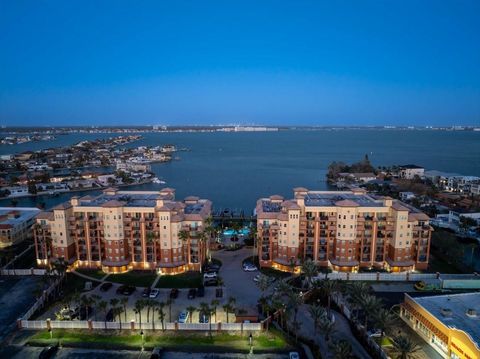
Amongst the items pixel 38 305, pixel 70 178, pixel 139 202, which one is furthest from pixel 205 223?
pixel 70 178

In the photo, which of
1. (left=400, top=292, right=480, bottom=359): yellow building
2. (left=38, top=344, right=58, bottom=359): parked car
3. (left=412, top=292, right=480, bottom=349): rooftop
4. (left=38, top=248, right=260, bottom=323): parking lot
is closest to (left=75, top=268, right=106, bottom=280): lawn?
(left=38, top=248, right=260, bottom=323): parking lot

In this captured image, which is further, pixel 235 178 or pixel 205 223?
pixel 235 178

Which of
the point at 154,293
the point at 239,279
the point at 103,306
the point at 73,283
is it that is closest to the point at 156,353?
the point at 103,306

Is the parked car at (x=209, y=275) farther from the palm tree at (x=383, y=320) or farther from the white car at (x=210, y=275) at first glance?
the palm tree at (x=383, y=320)

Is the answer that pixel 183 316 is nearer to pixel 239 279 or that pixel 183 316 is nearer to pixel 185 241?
pixel 239 279

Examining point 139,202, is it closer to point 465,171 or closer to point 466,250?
point 466,250

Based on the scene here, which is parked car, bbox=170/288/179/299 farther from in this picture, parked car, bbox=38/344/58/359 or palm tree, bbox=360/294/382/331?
palm tree, bbox=360/294/382/331

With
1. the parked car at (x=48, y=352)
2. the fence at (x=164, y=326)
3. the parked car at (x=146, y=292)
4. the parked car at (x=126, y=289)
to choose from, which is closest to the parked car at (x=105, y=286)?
the parked car at (x=126, y=289)
